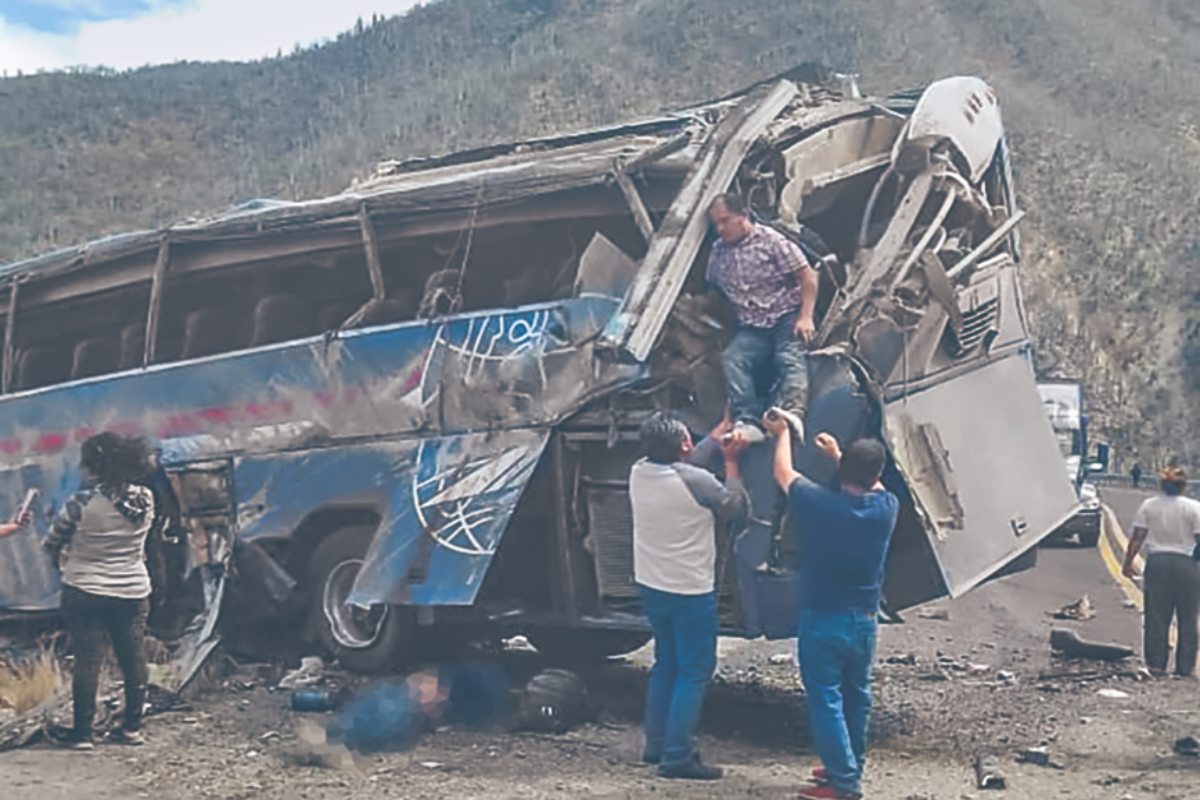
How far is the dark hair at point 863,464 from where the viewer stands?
648cm

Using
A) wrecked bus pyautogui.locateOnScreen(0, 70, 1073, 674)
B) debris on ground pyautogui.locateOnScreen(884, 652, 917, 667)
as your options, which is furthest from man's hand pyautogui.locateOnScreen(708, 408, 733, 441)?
debris on ground pyautogui.locateOnScreen(884, 652, 917, 667)

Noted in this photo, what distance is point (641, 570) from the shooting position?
7051 millimetres

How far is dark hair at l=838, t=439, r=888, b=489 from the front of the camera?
21.3ft

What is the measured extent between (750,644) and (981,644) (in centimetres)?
163

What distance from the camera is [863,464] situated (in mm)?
6484

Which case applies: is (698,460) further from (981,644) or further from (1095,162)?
(1095,162)

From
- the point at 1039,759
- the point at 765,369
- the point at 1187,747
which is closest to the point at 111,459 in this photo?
the point at 765,369

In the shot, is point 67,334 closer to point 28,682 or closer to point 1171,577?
point 28,682

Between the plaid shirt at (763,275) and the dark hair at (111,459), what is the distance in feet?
9.62

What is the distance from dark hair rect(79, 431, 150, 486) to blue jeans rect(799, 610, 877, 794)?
332 cm

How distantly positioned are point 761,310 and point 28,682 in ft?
14.9

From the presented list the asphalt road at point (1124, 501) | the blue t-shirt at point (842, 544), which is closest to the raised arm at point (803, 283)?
the blue t-shirt at point (842, 544)

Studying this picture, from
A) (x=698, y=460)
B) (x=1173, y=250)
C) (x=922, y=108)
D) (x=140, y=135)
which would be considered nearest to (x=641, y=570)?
(x=698, y=460)

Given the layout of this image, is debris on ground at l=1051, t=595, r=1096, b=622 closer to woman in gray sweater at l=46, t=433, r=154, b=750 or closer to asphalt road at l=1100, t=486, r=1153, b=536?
woman in gray sweater at l=46, t=433, r=154, b=750
